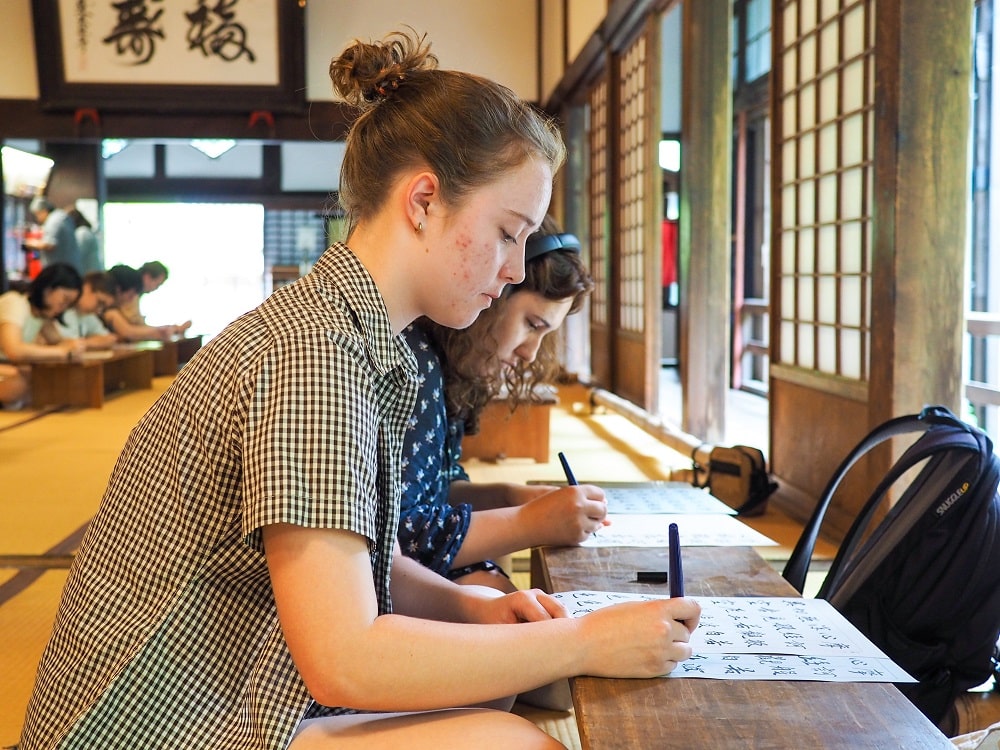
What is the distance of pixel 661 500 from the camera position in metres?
1.77

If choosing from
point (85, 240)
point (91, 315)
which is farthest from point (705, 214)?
point (85, 240)

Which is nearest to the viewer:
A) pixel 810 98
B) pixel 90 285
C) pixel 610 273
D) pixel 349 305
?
pixel 349 305

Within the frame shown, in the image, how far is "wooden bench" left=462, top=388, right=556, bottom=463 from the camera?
459 centimetres

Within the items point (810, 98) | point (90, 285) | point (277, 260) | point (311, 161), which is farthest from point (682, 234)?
point (277, 260)

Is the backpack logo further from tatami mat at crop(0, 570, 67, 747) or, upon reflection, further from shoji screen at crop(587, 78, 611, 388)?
shoji screen at crop(587, 78, 611, 388)

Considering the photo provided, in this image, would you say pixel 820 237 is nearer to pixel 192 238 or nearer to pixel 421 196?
pixel 421 196

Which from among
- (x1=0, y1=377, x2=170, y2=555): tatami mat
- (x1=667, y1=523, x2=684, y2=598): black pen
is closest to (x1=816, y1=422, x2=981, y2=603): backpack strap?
(x1=667, y1=523, x2=684, y2=598): black pen

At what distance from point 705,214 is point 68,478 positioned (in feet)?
10.1

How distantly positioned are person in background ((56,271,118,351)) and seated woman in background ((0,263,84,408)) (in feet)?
1.40

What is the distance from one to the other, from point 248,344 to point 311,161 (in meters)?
13.1

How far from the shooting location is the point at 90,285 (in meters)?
8.16

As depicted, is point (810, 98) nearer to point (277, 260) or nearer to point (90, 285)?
point (90, 285)

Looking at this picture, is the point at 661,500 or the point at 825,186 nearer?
the point at 661,500

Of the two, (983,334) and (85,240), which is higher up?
(85,240)
